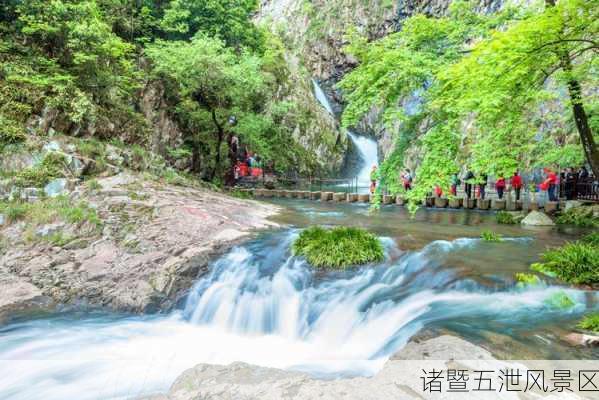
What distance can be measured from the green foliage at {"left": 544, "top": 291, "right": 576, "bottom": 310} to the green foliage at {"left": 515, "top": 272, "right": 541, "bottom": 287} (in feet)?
2.01

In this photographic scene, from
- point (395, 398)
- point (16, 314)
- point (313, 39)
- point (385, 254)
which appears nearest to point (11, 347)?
point (16, 314)

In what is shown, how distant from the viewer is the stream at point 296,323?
19.4ft

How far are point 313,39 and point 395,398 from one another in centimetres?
4018

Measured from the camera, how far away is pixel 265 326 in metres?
7.76

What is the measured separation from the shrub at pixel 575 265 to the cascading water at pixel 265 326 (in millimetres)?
628

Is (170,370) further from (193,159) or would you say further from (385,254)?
(193,159)

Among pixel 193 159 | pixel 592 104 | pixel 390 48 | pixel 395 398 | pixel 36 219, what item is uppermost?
pixel 390 48

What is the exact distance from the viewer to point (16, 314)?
7785 millimetres

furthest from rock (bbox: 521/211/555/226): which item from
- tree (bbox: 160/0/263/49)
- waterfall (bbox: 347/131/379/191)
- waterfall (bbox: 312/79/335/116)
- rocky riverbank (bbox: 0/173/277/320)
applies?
waterfall (bbox: 312/79/335/116)

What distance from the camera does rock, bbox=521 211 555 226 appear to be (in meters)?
14.4

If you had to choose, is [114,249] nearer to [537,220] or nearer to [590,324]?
[590,324]

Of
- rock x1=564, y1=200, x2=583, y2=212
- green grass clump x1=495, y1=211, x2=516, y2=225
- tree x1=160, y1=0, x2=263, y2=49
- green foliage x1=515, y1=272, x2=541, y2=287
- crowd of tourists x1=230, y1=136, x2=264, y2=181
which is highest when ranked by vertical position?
tree x1=160, y1=0, x2=263, y2=49

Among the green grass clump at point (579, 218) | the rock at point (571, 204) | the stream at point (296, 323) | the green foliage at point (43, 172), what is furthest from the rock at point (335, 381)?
the rock at point (571, 204)

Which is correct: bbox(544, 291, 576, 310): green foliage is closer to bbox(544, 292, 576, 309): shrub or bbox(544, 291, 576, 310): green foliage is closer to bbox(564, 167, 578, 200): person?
bbox(544, 292, 576, 309): shrub
